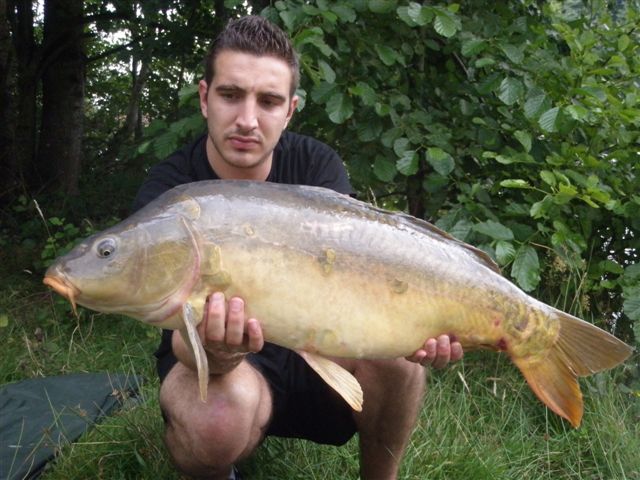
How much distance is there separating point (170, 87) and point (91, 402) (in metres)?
3.06

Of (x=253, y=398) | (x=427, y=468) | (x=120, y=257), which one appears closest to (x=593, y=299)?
(x=427, y=468)

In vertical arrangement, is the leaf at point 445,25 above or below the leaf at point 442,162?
above

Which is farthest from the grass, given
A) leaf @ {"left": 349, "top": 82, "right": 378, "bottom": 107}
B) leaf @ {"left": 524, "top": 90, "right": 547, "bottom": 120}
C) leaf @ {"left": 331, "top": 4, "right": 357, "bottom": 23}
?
leaf @ {"left": 331, "top": 4, "right": 357, "bottom": 23}

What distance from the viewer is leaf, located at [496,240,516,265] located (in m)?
2.08

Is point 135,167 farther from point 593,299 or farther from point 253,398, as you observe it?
point 253,398

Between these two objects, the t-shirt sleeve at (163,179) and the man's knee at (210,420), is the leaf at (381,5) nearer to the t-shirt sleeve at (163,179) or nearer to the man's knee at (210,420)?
the t-shirt sleeve at (163,179)

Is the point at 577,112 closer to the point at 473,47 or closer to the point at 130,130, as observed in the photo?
the point at 473,47

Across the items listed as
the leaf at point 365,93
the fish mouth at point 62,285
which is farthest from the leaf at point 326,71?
the fish mouth at point 62,285

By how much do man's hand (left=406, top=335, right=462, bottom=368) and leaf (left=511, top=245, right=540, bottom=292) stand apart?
0.64 m

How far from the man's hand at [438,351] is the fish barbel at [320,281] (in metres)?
0.02

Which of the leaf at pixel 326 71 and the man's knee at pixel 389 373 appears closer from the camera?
the man's knee at pixel 389 373

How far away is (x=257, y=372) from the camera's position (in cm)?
170

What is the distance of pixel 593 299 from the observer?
8.25ft

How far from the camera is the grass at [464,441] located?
184 centimetres
